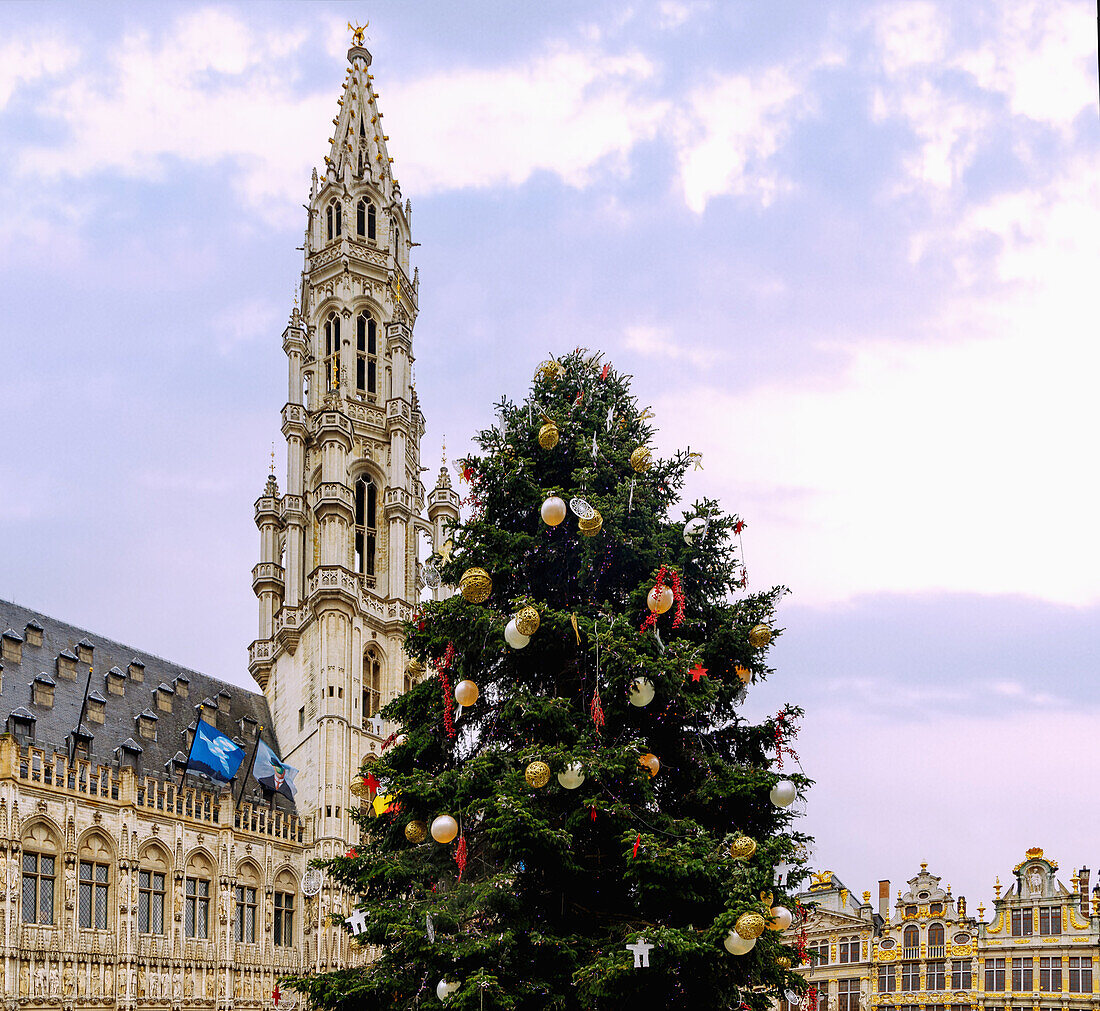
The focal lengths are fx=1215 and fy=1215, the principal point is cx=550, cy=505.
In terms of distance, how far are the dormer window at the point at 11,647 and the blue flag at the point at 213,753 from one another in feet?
22.3

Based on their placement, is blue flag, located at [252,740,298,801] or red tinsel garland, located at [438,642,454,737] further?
blue flag, located at [252,740,298,801]

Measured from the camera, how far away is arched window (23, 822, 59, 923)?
36750 millimetres

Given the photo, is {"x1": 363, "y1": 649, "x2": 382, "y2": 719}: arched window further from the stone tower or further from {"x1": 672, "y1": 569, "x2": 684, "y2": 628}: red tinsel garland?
{"x1": 672, "y1": 569, "x2": 684, "y2": 628}: red tinsel garland

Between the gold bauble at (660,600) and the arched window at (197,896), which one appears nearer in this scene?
the gold bauble at (660,600)

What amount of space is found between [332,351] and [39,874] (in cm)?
2881

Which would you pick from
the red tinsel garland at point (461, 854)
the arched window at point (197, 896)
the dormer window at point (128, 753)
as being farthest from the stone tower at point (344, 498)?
the red tinsel garland at point (461, 854)

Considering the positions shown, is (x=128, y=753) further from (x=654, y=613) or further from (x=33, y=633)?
(x=654, y=613)

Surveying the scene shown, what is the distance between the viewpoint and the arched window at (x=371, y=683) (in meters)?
51.7

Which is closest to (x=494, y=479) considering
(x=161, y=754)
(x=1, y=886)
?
(x=1, y=886)

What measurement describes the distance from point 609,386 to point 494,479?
132 inches

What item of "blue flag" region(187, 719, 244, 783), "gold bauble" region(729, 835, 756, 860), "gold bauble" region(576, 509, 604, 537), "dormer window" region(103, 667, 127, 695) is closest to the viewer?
"gold bauble" region(729, 835, 756, 860)

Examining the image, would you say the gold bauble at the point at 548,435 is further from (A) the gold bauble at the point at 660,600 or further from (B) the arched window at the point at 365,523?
(B) the arched window at the point at 365,523

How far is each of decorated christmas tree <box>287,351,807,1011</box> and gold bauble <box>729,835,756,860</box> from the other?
0.14 feet

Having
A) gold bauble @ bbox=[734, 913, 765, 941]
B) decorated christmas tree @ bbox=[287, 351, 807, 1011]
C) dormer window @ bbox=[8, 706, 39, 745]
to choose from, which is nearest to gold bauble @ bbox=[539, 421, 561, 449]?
decorated christmas tree @ bbox=[287, 351, 807, 1011]
